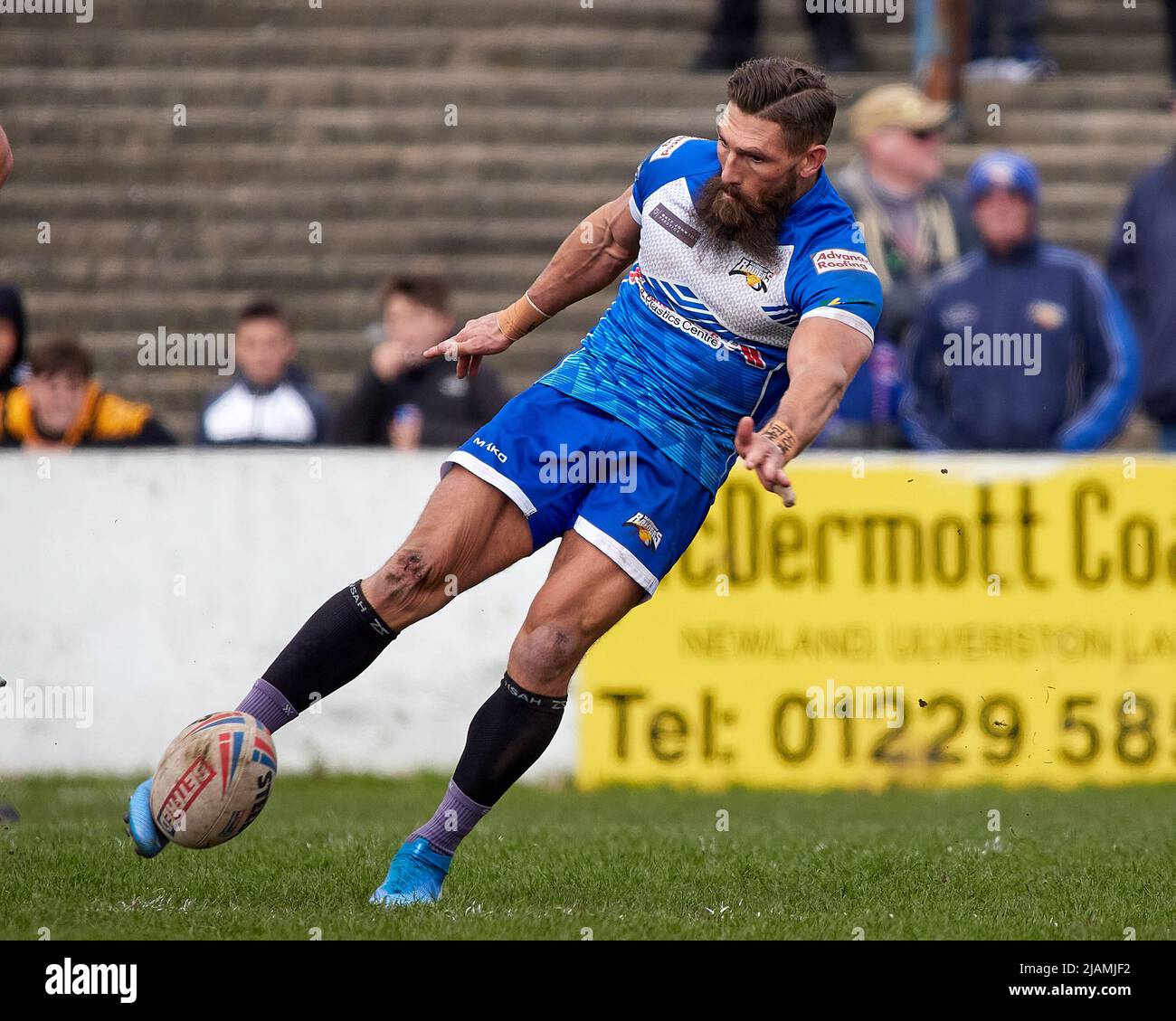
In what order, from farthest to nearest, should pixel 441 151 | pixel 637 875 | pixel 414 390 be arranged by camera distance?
1. pixel 441 151
2. pixel 414 390
3. pixel 637 875

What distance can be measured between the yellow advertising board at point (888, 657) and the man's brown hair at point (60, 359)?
134 inches

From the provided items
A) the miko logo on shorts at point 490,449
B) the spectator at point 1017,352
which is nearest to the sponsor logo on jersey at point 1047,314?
the spectator at point 1017,352

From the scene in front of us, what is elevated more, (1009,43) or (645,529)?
(1009,43)

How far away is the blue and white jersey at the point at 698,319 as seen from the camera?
20.3 feet

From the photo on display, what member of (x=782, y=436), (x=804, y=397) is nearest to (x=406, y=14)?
(x=804, y=397)

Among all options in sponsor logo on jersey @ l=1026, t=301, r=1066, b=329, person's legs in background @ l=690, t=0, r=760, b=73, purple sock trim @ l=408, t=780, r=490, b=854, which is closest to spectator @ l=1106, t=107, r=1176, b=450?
sponsor logo on jersey @ l=1026, t=301, r=1066, b=329

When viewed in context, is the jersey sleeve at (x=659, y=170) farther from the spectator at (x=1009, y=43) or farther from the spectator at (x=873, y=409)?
the spectator at (x=1009, y=43)

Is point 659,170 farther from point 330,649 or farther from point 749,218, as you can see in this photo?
point 330,649

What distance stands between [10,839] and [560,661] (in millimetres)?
2681

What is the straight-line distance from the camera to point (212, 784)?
5.88m

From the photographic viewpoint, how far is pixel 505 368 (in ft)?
45.5

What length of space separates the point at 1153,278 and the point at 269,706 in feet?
23.5
